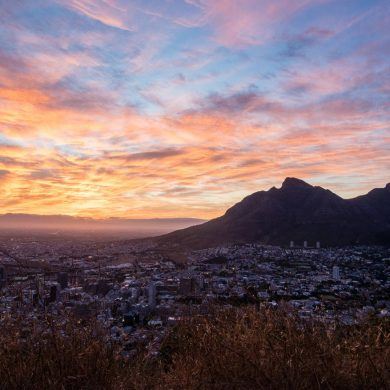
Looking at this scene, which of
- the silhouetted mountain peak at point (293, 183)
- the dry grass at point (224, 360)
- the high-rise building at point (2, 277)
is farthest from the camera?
the silhouetted mountain peak at point (293, 183)

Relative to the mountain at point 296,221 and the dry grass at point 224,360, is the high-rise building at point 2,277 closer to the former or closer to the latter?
the dry grass at point 224,360

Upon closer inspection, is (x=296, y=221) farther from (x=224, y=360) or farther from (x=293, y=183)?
(x=224, y=360)

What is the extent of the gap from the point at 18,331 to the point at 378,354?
3.50m

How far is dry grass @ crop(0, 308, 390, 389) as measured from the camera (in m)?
3.38

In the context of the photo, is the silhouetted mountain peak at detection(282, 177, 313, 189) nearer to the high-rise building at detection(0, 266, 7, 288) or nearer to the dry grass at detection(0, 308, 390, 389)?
the high-rise building at detection(0, 266, 7, 288)

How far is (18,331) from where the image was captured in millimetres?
4020

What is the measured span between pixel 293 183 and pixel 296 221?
2010 centimetres

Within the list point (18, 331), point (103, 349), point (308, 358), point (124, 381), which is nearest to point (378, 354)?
point (308, 358)

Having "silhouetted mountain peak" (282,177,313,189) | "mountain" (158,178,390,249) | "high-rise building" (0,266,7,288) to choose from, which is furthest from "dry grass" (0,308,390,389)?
"silhouetted mountain peak" (282,177,313,189)

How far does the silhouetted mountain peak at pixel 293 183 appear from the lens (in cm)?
8788

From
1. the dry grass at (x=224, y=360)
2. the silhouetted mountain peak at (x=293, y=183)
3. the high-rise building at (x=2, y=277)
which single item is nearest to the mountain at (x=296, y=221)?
the silhouetted mountain peak at (x=293, y=183)

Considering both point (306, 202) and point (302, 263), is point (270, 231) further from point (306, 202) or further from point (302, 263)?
point (302, 263)

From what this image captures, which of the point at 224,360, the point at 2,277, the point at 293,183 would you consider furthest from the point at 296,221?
the point at 224,360

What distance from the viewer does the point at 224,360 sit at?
363 centimetres
